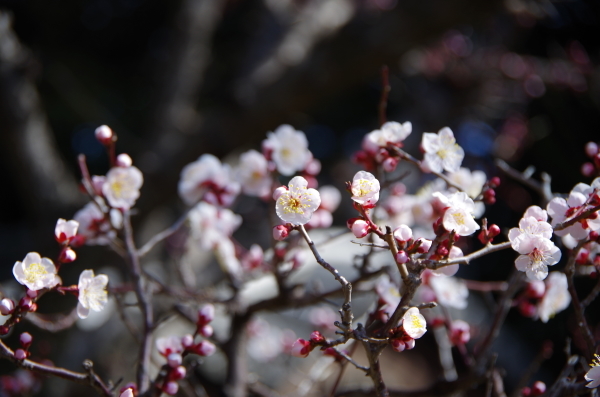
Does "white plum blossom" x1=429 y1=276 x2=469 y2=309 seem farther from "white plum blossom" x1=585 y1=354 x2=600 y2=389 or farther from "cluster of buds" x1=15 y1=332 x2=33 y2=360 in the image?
Answer: "cluster of buds" x1=15 y1=332 x2=33 y2=360

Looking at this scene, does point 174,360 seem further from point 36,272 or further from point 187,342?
point 36,272

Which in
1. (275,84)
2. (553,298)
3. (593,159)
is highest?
(593,159)

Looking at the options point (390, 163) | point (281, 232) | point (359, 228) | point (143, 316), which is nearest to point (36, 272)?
point (143, 316)

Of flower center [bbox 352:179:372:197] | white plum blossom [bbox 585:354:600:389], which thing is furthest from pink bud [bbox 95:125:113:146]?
white plum blossom [bbox 585:354:600:389]

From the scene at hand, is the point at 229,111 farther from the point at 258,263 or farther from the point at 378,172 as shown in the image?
the point at 378,172

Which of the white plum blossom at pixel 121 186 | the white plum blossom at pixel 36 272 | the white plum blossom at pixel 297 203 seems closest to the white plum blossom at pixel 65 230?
the white plum blossom at pixel 36 272

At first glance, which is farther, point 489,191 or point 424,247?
point 489,191
